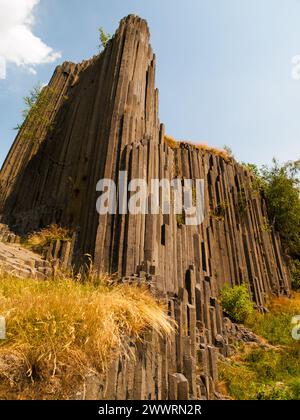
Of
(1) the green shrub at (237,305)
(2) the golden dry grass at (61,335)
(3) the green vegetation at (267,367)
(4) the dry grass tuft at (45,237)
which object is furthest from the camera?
(1) the green shrub at (237,305)

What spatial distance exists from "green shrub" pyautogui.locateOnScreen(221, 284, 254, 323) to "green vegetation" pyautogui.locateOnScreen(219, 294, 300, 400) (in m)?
0.41

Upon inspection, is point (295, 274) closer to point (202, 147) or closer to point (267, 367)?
point (202, 147)

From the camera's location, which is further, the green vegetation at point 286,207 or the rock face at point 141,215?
the green vegetation at point 286,207

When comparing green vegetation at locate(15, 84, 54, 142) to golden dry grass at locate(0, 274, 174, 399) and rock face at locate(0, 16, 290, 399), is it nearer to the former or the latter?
rock face at locate(0, 16, 290, 399)

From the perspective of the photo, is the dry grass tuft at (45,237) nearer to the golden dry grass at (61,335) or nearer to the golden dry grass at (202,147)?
the golden dry grass at (61,335)

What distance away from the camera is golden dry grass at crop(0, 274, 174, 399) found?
3.12m

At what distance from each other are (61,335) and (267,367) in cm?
705

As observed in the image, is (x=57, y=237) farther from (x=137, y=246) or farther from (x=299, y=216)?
(x=299, y=216)

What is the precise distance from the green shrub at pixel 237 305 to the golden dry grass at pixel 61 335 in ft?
29.1

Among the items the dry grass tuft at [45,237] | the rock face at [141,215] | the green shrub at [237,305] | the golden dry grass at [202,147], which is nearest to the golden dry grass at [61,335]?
the rock face at [141,215]

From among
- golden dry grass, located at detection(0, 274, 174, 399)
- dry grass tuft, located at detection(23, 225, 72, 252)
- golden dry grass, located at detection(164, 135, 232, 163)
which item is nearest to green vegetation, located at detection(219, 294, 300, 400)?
golden dry grass, located at detection(0, 274, 174, 399)

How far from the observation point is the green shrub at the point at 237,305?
1282cm
